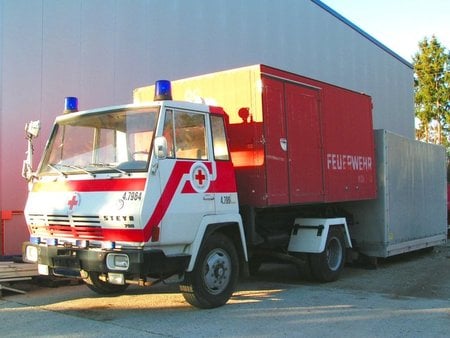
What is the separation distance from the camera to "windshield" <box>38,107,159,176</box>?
654 centimetres

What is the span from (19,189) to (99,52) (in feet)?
11.5

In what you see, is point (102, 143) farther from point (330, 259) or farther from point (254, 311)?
point (330, 259)

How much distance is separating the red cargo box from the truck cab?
57cm

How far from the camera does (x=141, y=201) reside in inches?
241

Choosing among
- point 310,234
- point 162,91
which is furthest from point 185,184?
point 310,234

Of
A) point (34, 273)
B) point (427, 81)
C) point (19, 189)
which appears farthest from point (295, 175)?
point (427, 81)

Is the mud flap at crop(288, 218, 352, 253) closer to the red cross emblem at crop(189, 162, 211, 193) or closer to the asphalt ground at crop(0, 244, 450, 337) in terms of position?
the asphalt ground at crop(0, 244, 450, 337)

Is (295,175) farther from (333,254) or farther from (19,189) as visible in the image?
(19,189)

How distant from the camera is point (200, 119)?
7070 mm

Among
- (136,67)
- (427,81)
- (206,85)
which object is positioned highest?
(427,81)

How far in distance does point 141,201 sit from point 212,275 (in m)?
1.53

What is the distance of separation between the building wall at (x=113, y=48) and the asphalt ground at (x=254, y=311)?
12.4 ft

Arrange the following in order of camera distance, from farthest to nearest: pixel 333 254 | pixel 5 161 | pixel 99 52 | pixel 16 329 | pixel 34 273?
pixel 99 52 < pixel 5 161 < pixel 333 254 < pixel 34 273 < pixel 16 329

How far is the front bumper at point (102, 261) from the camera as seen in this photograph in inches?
240
